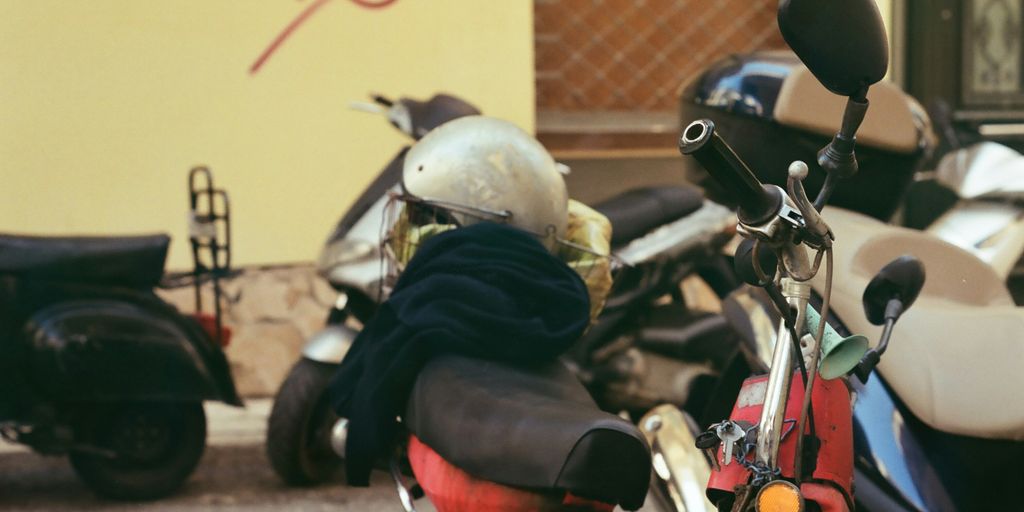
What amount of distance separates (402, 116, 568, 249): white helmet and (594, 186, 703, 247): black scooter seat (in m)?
2.03

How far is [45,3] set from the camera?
249 inches

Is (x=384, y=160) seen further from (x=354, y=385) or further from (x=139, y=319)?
(x=354, y=385)

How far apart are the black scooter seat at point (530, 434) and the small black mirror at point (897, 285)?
1.53ft

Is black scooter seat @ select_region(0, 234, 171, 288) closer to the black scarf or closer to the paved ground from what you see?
the paved ground

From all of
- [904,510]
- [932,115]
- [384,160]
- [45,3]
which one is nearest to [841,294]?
[904,510]

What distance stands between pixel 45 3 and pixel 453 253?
435 centimetres

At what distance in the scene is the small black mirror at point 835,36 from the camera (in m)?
1.91

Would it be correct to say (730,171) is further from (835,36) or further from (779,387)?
(779,387)

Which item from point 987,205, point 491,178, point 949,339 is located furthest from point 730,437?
point 987,205

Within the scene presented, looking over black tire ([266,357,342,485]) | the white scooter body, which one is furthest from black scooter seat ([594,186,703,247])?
black tire ([266,357,342,485])

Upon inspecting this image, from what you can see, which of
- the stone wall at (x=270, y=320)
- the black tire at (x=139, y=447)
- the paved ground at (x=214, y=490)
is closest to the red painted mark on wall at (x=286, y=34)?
the stone wall at (x=270, y=320)

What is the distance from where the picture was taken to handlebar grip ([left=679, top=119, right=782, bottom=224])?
1815 mm

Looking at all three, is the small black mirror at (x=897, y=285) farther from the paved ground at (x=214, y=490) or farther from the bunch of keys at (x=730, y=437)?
the paved ground at (x=214, y=490)

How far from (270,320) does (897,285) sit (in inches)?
186
